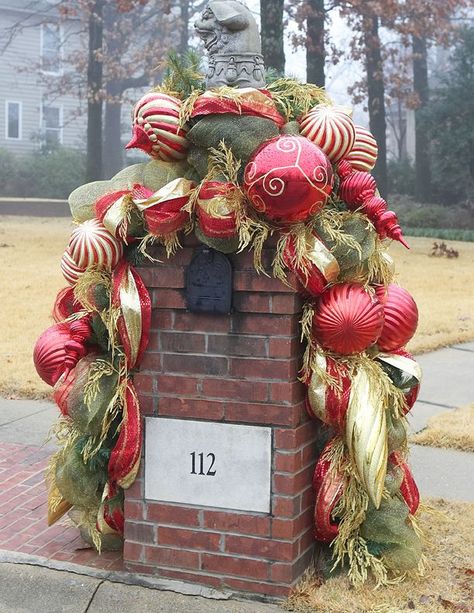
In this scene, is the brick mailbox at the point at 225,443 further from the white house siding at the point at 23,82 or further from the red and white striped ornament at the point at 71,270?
the white house siding at the point at 23,82

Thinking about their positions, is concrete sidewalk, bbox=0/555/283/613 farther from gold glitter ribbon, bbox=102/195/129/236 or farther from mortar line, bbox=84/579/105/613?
gold glitter ribbon, bbox=102/195/129/236

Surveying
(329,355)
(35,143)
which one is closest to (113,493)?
(329,355)

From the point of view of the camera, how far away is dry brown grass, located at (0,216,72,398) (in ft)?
22.2

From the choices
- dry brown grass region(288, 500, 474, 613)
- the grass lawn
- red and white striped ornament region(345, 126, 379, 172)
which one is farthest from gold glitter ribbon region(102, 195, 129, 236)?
the grass lawn

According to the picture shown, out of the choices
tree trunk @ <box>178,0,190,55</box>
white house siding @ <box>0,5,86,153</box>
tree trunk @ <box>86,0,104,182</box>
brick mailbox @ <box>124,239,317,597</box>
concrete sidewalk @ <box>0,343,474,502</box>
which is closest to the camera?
brick mailbox @ <box>124,239,317,597</box>

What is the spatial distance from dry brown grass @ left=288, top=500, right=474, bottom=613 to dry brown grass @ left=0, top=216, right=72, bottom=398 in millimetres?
1800

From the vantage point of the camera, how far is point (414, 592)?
10.1ft

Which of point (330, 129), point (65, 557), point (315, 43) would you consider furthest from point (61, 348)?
point (315, 43)

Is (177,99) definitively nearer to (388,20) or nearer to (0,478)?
(0,478)

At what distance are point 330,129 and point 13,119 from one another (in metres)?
38.1

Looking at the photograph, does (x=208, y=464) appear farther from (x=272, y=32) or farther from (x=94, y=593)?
(x=272, y=32)

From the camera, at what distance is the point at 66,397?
3.32 m

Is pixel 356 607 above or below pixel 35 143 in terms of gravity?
below

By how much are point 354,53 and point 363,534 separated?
67.0ft
